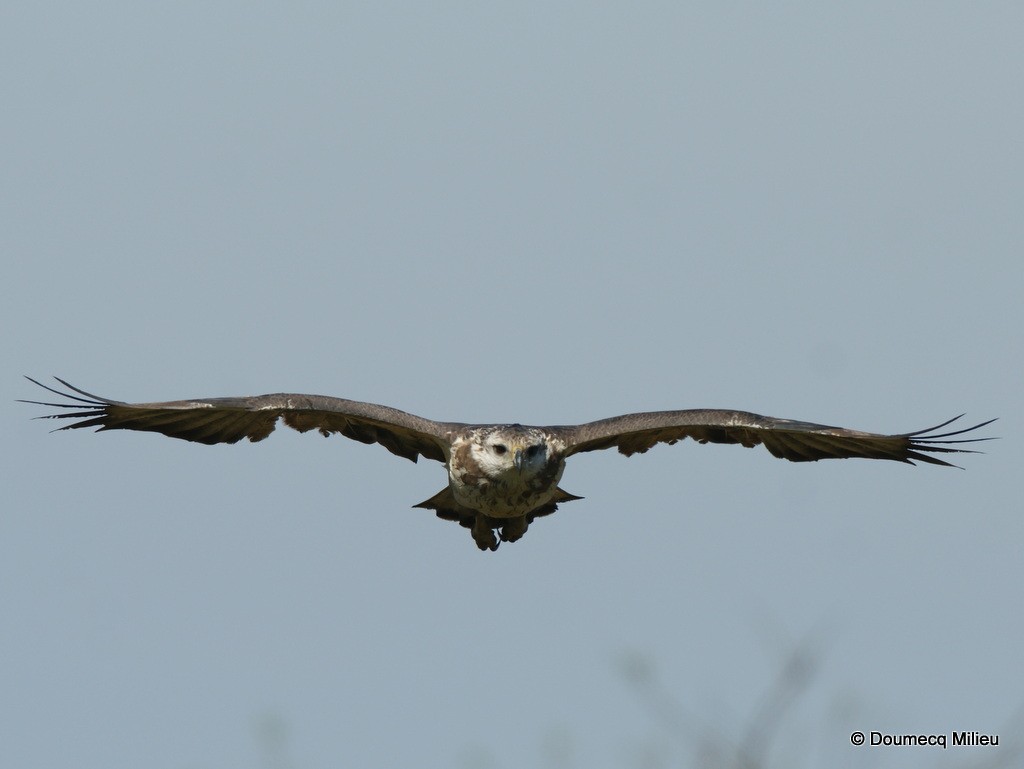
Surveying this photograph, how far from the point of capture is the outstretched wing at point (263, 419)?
11.1 metres

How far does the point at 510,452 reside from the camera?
1073 cm

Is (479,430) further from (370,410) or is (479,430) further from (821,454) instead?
(821,454)

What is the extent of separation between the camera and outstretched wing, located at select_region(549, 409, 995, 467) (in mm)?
11367

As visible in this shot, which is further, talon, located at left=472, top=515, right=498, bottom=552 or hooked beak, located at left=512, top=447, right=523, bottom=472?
talon, located at left=472, top=515, right=498, bottom=552

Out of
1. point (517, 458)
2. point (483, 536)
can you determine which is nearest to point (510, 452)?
point (517, 458)

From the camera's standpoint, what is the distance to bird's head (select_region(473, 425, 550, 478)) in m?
10.7

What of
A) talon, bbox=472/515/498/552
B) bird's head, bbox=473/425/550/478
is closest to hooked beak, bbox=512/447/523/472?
bird's head, bbox=473/425/550/478

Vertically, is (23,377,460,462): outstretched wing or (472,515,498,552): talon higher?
(23,377,460,462): outstretched wing

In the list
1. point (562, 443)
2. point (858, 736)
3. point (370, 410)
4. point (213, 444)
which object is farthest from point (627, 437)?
point (858, 736)

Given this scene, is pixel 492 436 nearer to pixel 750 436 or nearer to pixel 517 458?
pixel 517 458

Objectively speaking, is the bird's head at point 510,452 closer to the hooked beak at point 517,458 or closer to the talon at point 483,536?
the hooked beak at point 517,458

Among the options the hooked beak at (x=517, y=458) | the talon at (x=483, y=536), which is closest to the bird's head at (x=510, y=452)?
the hooked beak at (x=517, y=458)

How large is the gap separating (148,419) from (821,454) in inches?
208

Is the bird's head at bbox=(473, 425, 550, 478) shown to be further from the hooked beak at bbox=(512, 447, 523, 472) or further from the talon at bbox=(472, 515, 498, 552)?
the talon at bbox=(472, 515, 498, 552)
